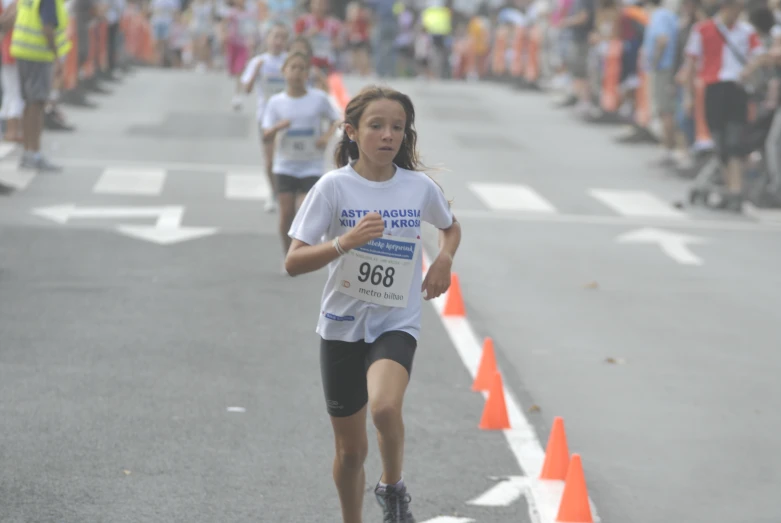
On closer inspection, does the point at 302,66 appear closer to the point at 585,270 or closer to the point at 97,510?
the point at 585,270

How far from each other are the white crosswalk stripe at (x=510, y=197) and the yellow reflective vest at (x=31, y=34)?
550 centimetres

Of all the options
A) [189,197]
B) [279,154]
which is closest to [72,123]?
[189,197]

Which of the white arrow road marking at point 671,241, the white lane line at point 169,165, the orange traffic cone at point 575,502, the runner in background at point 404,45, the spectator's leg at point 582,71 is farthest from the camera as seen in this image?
the runner in background at point 404,45

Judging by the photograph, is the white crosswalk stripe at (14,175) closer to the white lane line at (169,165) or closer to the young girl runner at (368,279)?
the white lane line at (169,165)

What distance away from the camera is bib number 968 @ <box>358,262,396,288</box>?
5.60m

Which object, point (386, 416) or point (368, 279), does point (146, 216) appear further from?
point (386, 416)

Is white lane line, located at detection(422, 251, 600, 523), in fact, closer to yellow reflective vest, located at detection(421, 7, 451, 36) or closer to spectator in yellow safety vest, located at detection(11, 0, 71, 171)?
spectator in yellow safety vest, located at detection(11, 0, 71, 171)

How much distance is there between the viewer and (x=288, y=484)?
22.4 ft

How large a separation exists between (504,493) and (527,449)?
0.81 meters

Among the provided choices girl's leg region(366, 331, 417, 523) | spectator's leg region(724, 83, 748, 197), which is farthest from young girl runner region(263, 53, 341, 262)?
spectator's leg region(724, 83, 748, 197)

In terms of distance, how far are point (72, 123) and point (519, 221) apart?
10425 millimetres

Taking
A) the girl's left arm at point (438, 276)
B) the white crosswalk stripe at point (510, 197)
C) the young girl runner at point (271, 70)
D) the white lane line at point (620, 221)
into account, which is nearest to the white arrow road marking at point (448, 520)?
the girl's left arm at point (438, 276)

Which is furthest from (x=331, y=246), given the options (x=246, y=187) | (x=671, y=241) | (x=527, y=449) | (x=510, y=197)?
(x=510, y=197)

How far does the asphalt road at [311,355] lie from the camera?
22.5ft
